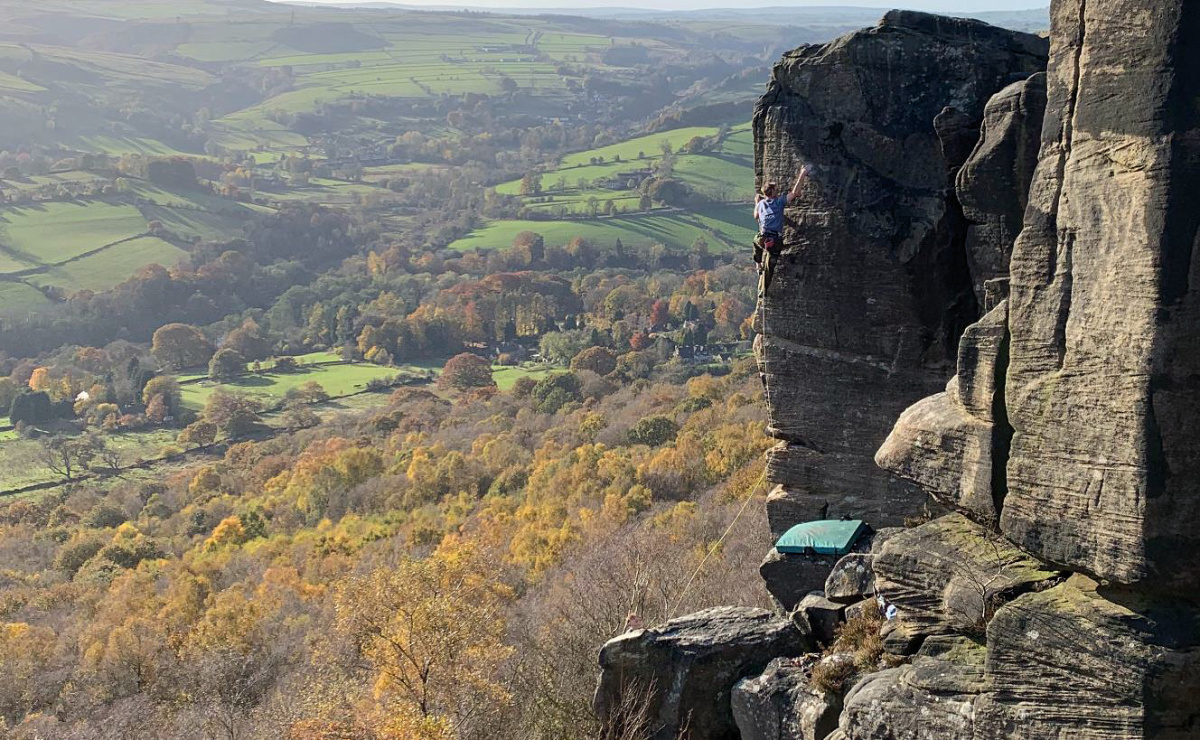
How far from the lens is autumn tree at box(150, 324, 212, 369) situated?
136m

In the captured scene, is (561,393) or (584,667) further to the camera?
(561,393)

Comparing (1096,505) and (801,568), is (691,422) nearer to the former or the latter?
(801,568)

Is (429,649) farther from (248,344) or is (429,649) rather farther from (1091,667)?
(248,344)

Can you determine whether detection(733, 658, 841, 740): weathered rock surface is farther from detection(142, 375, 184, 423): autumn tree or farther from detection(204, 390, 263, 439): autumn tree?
detection(142, 375, 184, 423): autumn tree

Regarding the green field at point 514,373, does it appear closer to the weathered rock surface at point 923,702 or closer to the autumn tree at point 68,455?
the autumn tree at point 68,455

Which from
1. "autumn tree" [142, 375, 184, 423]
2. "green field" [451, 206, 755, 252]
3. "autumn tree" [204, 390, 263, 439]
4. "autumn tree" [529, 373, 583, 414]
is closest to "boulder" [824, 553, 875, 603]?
"autumn tree" [529, 373, 583, 414]

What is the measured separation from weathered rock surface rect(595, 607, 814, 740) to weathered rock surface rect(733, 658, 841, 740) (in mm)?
507

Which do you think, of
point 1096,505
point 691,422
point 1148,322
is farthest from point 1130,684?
point 691,422

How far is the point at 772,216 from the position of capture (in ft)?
67.0

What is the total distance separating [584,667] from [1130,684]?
49.1 ft

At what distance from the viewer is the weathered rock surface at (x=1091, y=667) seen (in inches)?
476

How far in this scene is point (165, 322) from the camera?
15712 centimetres

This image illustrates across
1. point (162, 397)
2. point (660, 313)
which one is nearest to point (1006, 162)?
point (162, 397)

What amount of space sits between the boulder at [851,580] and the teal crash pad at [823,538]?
1.40 m
